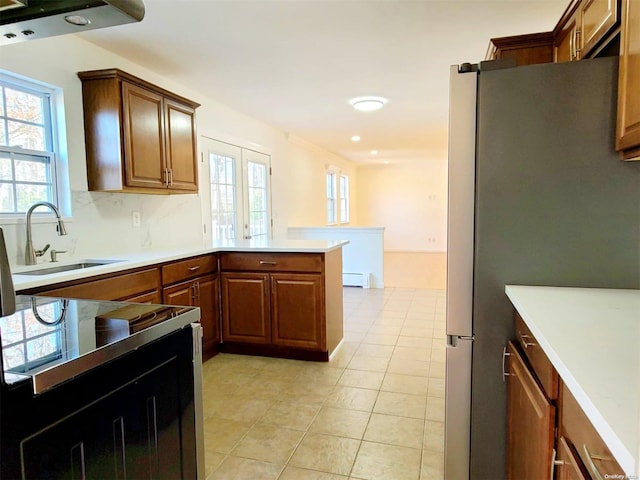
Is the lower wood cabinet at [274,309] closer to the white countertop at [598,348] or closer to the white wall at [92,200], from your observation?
the white wall at [92,200]

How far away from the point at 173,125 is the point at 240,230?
1.81m

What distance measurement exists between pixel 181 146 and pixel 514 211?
2584mm

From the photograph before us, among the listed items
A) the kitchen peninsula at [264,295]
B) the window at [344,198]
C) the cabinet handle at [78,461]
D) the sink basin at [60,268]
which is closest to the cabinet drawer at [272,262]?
the kitchen peninsula at [264,295]

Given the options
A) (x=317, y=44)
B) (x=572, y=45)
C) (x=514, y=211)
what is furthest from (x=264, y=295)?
(x=572, y=45)

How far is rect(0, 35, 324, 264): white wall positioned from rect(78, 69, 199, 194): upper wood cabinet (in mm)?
83

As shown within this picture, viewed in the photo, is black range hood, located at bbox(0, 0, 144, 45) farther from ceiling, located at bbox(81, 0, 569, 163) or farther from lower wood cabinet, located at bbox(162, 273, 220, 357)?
lower wood cabinet, located at bbox(162, 273, 220, 357)

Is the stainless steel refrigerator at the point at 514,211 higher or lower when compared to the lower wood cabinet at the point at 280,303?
higher

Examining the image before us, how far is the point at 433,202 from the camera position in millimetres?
10273

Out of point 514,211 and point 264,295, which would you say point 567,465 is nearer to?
point 514,211

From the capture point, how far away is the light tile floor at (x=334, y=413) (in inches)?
73.2

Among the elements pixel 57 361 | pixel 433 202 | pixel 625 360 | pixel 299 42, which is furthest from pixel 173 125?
pixel 433 202

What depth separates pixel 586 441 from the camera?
2.57 feet

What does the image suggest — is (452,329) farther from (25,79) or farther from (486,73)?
(25,79)

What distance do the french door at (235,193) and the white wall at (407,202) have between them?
18.4 feet
